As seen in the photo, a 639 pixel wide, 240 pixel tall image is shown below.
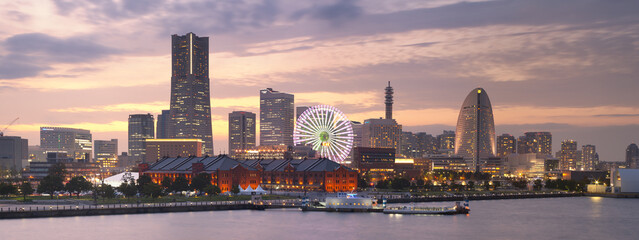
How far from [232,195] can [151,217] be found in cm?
4353

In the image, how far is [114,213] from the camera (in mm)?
130500

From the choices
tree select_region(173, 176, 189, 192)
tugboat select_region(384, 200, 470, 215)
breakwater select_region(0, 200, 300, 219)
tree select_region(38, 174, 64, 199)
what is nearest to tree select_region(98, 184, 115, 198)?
breakwater select_region(0, 200, 300, 219)

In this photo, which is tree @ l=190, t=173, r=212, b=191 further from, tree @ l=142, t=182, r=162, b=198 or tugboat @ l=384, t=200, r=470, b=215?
tugboat @ l=384, t=200, r=470, b=215

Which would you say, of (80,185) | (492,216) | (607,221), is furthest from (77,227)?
(607,221)

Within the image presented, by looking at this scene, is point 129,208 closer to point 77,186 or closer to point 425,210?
point 77,186

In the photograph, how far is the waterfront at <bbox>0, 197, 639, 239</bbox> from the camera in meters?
108

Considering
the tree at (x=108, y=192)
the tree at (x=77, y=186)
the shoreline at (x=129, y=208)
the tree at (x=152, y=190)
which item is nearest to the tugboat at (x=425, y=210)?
the shoreline at (x=129, y=208)

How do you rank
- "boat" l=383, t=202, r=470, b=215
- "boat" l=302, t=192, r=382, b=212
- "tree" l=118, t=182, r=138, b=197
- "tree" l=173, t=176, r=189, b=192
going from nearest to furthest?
Answer: "boat" l=383, t=202, r=470, b=215 → "boat" l=302, t=192, r=382, b=212 → "tree" l=118, t=182, r=138, b=197 → "tree" l=173, t=176, r=189, b=192

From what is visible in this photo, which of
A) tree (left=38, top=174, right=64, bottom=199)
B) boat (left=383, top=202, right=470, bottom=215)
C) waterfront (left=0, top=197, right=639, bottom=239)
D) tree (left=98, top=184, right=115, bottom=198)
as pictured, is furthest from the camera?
tree (left=38, top=174, right=64, bottom=199)

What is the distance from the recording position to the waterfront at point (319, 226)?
108125mm

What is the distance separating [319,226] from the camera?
120m

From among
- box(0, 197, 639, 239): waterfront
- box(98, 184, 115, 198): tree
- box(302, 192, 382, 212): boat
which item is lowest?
box(0, 197, 639, 239): waterfront

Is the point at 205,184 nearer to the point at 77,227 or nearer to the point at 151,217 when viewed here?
the point at 151,217

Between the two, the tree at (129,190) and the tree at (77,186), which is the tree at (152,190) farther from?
the tree at (77,186)
